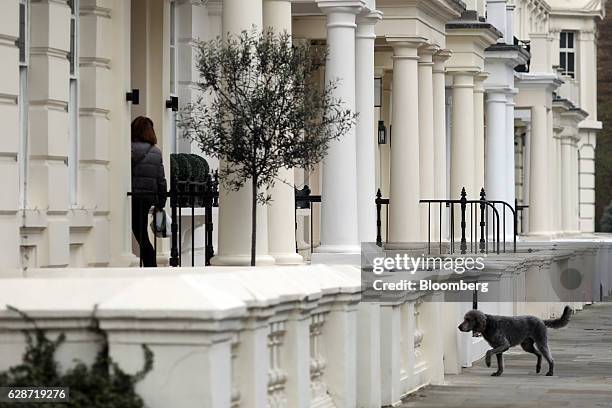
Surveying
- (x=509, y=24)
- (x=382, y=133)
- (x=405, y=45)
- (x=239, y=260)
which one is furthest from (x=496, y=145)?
(x=239, y=260)

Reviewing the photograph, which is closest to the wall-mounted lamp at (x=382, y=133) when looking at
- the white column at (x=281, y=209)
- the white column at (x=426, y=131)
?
the white column at (x=426, y=131)

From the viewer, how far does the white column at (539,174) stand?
136ft

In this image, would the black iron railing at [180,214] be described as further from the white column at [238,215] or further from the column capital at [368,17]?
the column capital at [368,17]

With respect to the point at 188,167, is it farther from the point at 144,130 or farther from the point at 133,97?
the point at 133,97

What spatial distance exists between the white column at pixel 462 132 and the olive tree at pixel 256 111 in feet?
48.7

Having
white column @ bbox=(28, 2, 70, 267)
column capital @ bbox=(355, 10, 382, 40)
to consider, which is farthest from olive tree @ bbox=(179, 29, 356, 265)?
column capital @ bbox=(355, 10, 382, 40)

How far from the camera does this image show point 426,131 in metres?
27.2

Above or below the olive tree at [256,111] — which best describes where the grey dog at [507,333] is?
below

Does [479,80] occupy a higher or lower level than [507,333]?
higher

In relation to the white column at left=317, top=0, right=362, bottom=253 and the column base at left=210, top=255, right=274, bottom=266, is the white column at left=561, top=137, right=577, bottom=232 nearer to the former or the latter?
the white column at left=317, top=0, right=362, bottom=253

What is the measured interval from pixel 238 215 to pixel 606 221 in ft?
172

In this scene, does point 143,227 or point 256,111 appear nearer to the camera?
point 256,111

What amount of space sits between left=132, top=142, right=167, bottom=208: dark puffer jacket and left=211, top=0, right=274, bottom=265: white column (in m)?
1.40

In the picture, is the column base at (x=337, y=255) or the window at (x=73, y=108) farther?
the column base at (x=337, y=255)
